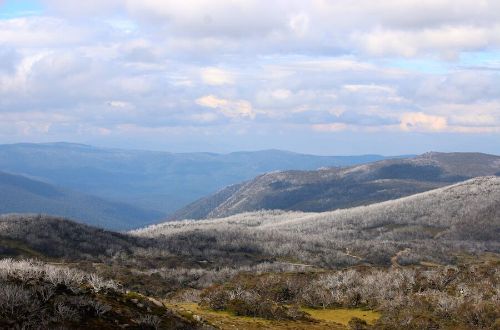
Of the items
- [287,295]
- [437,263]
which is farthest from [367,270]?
[437,263]

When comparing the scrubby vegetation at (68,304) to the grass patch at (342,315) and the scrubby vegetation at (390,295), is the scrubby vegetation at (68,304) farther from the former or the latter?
the grass patch at (342,315)

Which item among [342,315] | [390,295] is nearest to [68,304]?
[342,315]

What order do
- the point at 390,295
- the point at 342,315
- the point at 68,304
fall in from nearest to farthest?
1. the point at 68,304
2. the point at 342,315
3. the point at 390,295

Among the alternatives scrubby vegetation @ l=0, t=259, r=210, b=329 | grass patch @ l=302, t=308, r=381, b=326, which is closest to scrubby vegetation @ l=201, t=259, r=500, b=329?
grass patch @ l=302, t=308, r=381, b=326

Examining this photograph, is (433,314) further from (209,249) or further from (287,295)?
(209,249)

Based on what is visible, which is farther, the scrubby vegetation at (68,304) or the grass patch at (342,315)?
the grass patch at (342,315)

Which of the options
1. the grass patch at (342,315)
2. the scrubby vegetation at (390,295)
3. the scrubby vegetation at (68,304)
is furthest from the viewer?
the grass patch at (342,315)

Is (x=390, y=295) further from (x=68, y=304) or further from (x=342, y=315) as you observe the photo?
(x=68, y=304)

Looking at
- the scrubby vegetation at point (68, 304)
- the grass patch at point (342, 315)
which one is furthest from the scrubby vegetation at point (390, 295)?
the scrubby vegetation at point (68, 304)

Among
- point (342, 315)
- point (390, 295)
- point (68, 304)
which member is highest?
point (68, 304)

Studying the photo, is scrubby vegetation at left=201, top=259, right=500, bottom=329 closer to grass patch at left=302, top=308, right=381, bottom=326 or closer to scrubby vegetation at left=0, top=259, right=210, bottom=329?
grass patch at left=302, top=308, right=381, bottom=326

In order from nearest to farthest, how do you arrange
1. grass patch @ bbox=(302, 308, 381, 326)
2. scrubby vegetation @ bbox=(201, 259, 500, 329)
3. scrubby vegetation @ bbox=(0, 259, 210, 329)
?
scrubby vegetation @ bbox=(0, 259, 210, 329)
scrubby vegetation @ bbox=(201, 259, 500, 329)
grass patch @ bbox=(302, 308, 381, 326)

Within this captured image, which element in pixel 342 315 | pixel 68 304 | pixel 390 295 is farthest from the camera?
pixel 390 295

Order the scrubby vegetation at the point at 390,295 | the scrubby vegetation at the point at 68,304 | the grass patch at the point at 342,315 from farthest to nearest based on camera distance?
the grass patch at the point at 342,315
the scrubby vegetation at the point at 390,295
the scrubby vegetation at the point at 68,304
